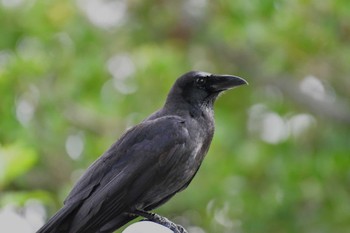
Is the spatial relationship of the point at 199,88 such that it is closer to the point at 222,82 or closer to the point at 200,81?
the point at 200,81

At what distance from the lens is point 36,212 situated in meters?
7.83

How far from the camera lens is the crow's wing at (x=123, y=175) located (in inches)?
200

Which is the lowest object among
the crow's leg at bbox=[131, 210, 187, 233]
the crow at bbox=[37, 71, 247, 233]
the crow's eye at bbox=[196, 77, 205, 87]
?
the crow's leg at bbox=[131, 210, 187, 233]

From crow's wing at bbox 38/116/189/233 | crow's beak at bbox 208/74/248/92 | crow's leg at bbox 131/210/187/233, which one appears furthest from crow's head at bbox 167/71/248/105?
crow's leg at bbox 131/210/187/233

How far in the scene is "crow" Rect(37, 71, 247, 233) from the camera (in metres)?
5.09

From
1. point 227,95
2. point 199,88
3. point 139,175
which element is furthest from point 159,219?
point 227,95

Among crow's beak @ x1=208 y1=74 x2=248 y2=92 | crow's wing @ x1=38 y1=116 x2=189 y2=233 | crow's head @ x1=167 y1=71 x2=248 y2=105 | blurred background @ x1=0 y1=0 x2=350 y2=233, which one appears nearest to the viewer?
crow's wing @ x1=38 y1=116 x2=189 y2=233

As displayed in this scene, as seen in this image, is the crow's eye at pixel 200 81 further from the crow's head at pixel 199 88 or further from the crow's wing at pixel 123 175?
the crow's wing at pixel 123 175

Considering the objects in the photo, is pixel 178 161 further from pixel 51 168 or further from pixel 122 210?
pixel 51 168

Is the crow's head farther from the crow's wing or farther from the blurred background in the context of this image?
the blurred background

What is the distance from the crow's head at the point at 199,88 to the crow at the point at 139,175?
12 centimetres

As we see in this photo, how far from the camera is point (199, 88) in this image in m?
5.79

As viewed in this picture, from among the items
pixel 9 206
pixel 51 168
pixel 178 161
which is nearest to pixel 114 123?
pixel 51 168

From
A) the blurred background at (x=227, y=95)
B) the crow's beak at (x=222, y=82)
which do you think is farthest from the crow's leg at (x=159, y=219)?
the blurred background at (x=227, y=95)
